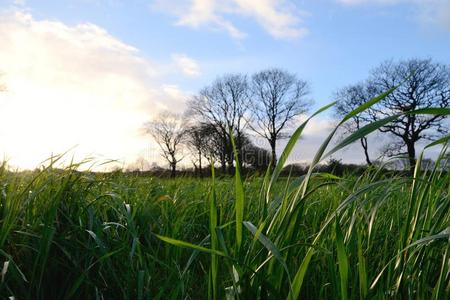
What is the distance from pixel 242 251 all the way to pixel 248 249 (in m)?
0.02

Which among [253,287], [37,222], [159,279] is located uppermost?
[37,222]

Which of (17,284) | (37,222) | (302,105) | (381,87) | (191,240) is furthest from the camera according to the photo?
(302,105)

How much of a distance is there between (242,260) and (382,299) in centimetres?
42

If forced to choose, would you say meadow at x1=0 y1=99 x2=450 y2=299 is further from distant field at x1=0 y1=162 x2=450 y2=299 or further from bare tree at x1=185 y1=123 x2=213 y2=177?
bare tree at x1=185 y1=123 x2=213 y2=177

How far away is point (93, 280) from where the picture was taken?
164cm

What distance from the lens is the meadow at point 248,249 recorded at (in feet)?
3.57

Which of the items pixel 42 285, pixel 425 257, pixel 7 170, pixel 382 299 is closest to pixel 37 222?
pixel 42 285

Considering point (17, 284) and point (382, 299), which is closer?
point (382, 299)

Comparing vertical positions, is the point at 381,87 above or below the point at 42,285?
above

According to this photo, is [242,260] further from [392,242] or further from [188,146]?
[188,146]

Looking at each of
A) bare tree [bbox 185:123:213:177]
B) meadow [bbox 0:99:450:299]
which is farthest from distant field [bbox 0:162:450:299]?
bare tree [bbox 185:123:213:177]

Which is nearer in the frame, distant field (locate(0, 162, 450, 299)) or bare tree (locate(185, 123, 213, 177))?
distant field (locate(0, 162, 450, 299))

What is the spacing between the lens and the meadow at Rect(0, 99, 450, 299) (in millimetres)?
1089

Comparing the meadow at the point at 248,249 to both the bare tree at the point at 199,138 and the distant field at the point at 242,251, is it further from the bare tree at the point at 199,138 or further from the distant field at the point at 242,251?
the bare tree at the point at 199,138
